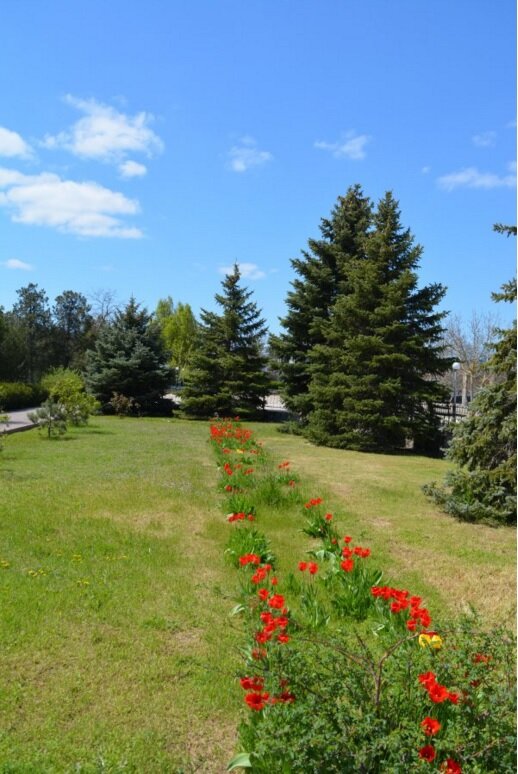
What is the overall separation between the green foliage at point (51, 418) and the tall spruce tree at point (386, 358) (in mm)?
7483

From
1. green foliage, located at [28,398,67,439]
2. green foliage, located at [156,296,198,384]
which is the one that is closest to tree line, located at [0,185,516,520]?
green foliage, located at [28,398,67,439]

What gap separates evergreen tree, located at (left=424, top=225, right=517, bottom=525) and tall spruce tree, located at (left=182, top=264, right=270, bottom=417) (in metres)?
16.7

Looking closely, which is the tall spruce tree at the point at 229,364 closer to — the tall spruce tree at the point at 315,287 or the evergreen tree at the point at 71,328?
the tall spruce tree at the point at 315,287

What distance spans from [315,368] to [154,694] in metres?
16.3

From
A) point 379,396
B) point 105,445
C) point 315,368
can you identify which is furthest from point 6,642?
point 315,368

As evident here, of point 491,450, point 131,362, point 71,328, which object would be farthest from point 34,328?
point 491,450

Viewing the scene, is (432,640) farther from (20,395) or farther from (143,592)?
(20,395)

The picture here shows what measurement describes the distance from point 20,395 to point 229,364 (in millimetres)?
9952

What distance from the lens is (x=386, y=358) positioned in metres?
15.5

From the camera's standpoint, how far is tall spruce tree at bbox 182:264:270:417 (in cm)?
2403

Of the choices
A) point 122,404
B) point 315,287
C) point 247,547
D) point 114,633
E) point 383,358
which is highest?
point 315,287

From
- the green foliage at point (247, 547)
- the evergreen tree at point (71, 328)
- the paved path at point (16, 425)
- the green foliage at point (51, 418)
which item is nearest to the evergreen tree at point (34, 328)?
the evergreen tree at point (71, 328)

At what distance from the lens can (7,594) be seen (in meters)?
4.15

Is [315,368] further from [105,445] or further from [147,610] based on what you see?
[147,610]
